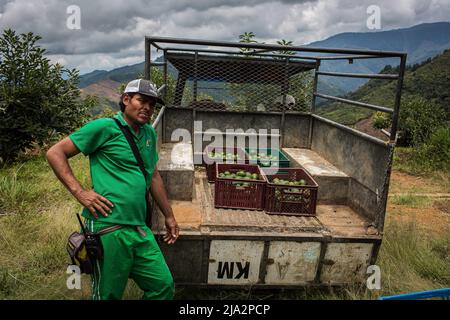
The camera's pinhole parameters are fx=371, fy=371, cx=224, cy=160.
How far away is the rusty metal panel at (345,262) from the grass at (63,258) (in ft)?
0.36

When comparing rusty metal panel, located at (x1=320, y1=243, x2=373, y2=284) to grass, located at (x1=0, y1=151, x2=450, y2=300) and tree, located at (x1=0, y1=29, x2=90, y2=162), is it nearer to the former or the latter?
grass, located at (x1=0, y1=151, x2=450, y2=300)

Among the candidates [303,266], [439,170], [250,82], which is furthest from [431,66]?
[303,266]

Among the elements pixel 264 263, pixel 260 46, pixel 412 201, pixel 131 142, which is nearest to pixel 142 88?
pixel 131 142

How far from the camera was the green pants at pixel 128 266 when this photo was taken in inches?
100

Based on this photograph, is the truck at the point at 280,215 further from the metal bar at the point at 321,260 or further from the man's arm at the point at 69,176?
the man's arm at the point at 69,176

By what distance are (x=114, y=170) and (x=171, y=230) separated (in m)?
0.84

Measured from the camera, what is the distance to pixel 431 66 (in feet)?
168

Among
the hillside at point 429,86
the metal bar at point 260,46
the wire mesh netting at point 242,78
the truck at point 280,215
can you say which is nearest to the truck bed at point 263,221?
the truck at point 280,215

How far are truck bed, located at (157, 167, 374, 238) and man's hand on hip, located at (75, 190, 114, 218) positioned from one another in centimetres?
98

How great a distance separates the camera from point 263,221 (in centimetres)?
373

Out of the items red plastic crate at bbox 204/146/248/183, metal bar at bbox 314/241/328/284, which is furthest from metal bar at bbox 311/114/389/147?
red plastic crate at bbox 204/146/248/183

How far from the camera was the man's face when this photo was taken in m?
2.69

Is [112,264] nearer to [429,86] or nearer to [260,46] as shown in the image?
[260,46]
